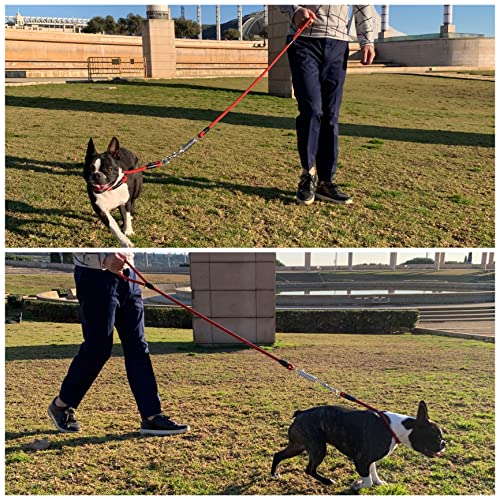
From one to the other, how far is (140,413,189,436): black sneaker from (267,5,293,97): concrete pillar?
16045mm

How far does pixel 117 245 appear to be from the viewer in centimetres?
535

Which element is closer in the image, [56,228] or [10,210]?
[56,228]

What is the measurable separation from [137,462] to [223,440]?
0.87 meters

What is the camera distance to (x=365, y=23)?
5941 millimetres

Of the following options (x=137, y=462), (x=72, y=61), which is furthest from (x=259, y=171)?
(x=72, y=61)

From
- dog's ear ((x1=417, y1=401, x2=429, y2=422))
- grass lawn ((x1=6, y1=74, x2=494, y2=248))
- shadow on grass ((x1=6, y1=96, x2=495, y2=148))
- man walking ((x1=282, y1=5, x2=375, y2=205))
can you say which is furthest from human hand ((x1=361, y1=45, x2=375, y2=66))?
shadow on grass ((x1=6, y1=96, x2=495, y2=148))

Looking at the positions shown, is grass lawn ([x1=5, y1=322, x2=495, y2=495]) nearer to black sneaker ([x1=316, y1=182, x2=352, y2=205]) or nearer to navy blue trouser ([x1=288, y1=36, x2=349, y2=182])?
black sneaker ([x1=316, y1=182, x2=352, y2=205])

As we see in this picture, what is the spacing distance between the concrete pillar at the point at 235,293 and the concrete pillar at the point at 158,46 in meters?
19.6

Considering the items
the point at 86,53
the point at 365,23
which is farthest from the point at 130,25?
the point at 365,23

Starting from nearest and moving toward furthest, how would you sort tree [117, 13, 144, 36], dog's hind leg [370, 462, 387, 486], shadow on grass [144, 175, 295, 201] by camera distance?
dog's hind leg [370, 462, 387, 486], shadow on grass [144, 175, 295, 201], tree [117, 13, 144, 36]

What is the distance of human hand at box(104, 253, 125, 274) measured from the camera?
12.8 feet

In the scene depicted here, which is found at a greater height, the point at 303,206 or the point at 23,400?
the point at 303,206

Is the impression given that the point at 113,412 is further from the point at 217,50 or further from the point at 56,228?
the point at 217,50

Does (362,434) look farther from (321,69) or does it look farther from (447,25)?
(447,25)
